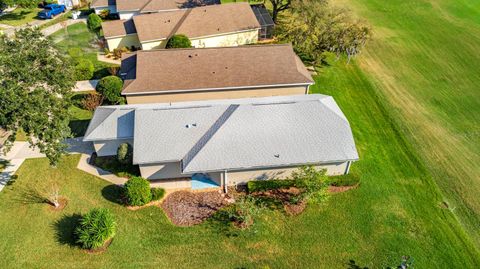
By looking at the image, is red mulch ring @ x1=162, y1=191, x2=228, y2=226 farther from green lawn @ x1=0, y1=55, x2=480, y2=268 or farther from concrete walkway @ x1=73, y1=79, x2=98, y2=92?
concrete walkway @ x1=73, y1=79, x2=98, y2=92

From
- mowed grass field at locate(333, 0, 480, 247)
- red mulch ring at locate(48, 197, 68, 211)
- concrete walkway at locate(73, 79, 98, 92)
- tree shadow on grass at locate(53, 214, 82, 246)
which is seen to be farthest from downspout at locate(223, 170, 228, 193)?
concrete walkway at locate(73, 79, 98, 92)

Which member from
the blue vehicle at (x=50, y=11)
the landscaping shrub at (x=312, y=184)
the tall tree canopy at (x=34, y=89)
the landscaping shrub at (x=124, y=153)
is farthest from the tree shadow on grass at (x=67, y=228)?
the blue vehicle at (x=50, y=11)

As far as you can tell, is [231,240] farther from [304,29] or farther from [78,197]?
[304,29]

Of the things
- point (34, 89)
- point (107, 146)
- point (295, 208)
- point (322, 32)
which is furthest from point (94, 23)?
point (295, 208)

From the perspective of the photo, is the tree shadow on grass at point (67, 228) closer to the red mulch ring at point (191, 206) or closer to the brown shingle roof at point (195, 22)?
the red mulch ring at point (191, 206)

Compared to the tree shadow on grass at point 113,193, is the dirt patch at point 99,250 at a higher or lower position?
lower

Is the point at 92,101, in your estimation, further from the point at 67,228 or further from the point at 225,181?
the point at 225,181

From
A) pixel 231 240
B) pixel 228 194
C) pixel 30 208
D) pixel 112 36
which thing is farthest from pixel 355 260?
pixel 112 36
